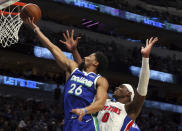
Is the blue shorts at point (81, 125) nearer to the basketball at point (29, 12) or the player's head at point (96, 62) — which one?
the player's head at point (96, 62)

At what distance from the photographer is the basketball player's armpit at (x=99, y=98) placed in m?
3.01

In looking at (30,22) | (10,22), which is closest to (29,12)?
(30,22)

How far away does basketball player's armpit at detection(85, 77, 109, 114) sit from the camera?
9.89 ft

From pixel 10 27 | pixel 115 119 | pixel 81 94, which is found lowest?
pixel 115 119

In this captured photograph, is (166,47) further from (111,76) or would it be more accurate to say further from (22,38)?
(22,38)

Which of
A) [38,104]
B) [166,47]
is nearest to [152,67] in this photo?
[166,47]

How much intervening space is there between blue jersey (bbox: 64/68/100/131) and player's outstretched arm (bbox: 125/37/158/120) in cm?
52

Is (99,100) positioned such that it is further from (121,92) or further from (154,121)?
(154,121)

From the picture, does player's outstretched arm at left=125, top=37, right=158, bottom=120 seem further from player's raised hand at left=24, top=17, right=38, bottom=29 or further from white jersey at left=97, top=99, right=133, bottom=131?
A: player's raised hand at left=24, top=17, right=38, bottom=29

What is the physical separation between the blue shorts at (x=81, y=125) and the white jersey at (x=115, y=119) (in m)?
0.59

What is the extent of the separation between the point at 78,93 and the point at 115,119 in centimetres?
86

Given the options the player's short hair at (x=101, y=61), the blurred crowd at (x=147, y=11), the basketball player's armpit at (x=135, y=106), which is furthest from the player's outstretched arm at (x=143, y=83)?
the blurred crowd at (x=147, y=11)

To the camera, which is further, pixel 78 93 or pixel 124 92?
pixel 124 92

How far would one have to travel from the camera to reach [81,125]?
3.20m
